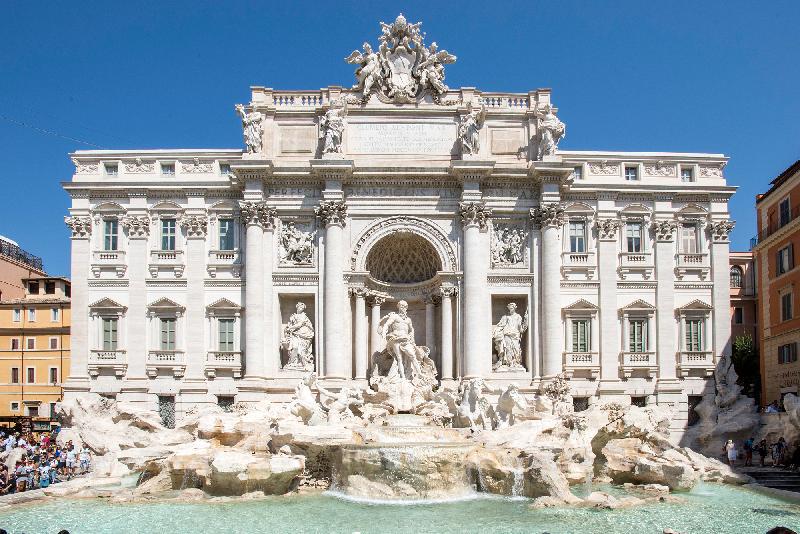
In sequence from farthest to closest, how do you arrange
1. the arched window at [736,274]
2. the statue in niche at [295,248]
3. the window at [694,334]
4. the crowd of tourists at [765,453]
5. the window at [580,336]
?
1. the arched window at [736,274]
2. the window at [694,334]
3. the window at [580,336]
4. the statue in niche at [295,248]
5. the crowd of tourists at [765,453]

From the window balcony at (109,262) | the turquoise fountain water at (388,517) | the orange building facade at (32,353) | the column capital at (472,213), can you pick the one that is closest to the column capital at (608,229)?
the column capital at (472,213)

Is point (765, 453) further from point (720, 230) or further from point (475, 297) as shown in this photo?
point (475, 297)

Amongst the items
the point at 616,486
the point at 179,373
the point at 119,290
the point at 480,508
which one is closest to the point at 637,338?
the point at 616,486

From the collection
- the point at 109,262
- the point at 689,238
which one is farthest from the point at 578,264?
the point at 109,262

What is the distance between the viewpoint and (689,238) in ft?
105

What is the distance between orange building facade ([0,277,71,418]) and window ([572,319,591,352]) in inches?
1092

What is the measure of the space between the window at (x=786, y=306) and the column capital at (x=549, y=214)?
33.2 feet

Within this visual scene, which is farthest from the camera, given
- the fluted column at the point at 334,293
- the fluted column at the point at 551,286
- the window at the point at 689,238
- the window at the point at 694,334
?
the window at the point at 689,238

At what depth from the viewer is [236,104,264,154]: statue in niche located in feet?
101

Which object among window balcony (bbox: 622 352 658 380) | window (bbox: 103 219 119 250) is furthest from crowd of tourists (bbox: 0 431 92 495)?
window balcony (bbox: 622 352 658 380)

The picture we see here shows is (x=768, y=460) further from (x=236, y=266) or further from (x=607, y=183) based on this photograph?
(x=236, y=266)

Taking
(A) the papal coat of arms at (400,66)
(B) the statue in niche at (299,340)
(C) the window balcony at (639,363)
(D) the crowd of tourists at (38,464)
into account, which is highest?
(A) the papal coat of arms at (400,66)

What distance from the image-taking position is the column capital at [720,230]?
104ft

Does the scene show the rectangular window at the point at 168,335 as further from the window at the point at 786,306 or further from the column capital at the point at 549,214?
the window at the point at 786,306
